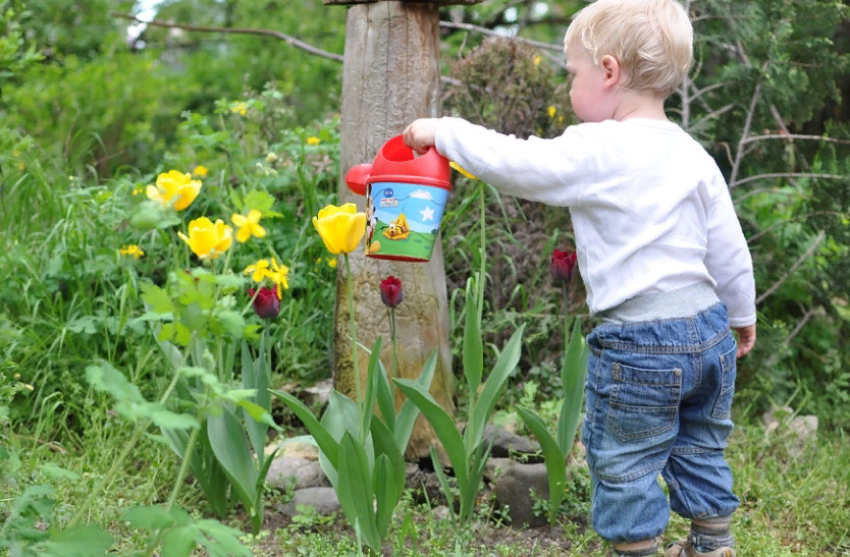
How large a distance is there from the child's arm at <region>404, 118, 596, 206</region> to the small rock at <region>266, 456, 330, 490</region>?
3.99ft

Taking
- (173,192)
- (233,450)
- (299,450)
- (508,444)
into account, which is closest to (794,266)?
(508,444)

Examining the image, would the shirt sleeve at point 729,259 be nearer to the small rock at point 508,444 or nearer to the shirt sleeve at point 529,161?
the shirt sleeve at point 529,161

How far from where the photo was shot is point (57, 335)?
2.96 m

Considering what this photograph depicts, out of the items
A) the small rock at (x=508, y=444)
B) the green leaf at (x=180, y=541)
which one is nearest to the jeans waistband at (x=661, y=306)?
the small rock at (x=508, y=444)

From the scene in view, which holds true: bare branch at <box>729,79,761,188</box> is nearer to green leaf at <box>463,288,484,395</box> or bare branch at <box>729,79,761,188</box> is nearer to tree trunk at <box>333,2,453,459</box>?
tree trunk at <box>333,2,453,459</box>

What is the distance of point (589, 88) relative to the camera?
1.90 m

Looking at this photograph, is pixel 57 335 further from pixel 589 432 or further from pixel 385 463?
Answer: pixel 589 432

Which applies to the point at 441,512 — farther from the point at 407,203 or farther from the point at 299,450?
the point at 407,203

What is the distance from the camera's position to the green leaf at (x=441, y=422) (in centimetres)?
210

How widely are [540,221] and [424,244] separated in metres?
1.65

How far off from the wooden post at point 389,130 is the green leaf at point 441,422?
17.1 inches

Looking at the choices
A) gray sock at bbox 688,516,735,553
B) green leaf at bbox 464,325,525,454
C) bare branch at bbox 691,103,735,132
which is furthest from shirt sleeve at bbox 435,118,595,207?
bare branch at bbox 691,103,735,132

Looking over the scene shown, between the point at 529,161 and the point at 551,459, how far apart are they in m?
0.92

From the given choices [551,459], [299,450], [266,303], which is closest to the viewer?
[266,303]
